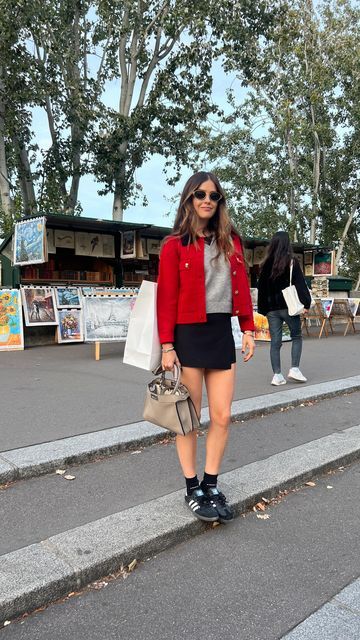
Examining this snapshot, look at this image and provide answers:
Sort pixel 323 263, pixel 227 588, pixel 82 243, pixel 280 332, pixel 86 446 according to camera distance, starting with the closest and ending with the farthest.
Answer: pixel 227 588, pixel 86 446, pixel 280 332, pixel 82 243, pixel 323 263

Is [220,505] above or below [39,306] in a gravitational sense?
below

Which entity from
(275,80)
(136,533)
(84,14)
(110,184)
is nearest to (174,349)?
(136,533)

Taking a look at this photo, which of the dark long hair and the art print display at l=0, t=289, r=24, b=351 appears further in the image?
the art print display at l=0, t=289, r=24, b=351

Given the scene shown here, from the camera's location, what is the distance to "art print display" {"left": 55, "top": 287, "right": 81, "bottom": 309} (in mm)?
10414

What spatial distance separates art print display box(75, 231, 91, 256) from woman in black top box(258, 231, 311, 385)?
656 cm

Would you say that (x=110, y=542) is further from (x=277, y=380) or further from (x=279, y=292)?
(x=279, y=292)

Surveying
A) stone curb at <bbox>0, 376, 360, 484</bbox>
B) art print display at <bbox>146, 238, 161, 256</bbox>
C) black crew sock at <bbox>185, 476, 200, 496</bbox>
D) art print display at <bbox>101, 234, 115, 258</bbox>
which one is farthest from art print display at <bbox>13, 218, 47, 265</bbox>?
black crew sock at <bbox>185, 476, 200, 496</bbox>

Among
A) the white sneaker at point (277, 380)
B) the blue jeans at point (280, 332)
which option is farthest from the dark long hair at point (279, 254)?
the white sneaker at point (277, 380)

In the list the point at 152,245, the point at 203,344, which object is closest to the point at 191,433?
the point at 203,344

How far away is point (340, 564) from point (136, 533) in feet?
3.53

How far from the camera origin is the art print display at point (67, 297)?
1041cm

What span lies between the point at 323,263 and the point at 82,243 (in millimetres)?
8195

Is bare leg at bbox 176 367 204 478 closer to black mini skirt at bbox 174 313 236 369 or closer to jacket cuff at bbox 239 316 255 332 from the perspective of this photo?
black mini skirt at bbox 174 313 236 369

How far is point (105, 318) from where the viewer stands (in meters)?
8.75
